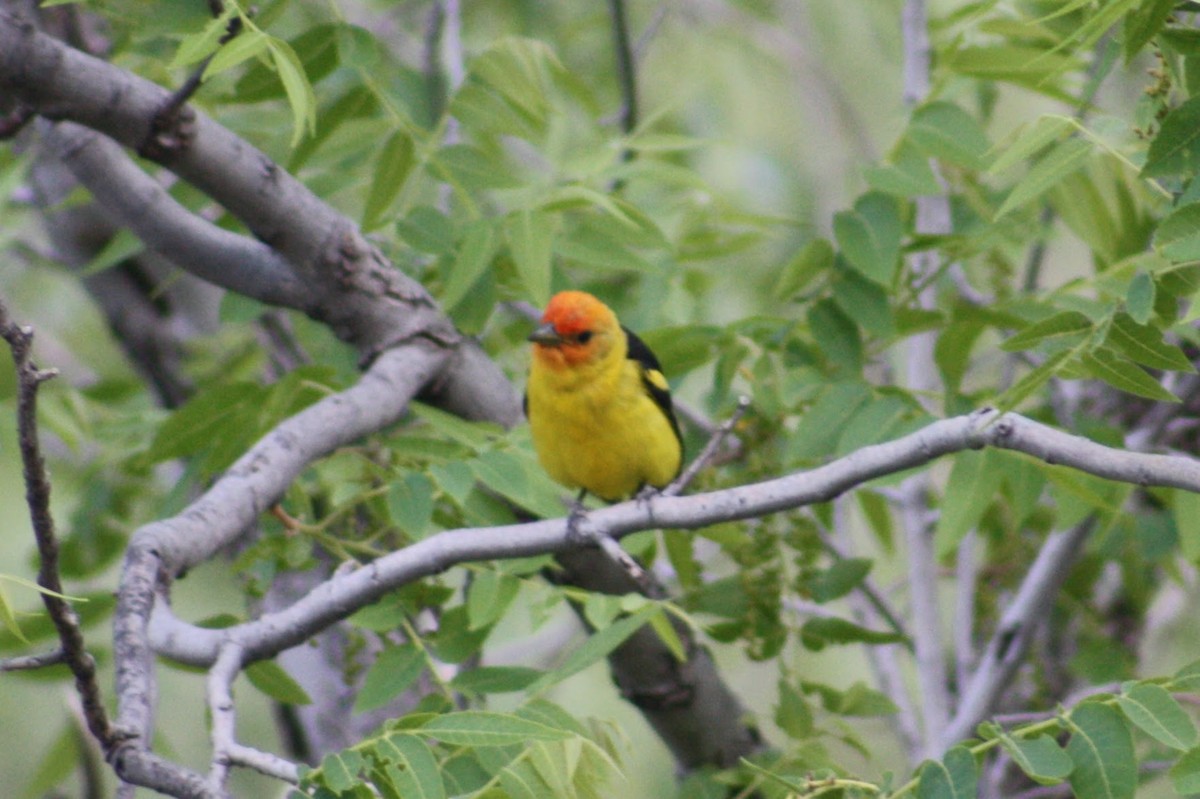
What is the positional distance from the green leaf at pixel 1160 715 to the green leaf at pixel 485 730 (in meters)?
1.03

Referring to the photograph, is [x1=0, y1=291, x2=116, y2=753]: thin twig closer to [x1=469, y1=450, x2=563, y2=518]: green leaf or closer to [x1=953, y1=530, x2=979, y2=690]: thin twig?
[x1=469, y1=450, x2=563, y2=518]: green leaf

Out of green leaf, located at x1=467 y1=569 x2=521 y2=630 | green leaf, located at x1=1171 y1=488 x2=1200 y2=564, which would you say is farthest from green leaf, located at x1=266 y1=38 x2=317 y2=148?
green leaf, located at x1=1171 y1=488 x2=1200 y2=564

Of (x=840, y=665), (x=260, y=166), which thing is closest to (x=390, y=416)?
(x=260, y=166)

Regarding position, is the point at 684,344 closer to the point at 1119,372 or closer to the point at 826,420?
the point at 826,420

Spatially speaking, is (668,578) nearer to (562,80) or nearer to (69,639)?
(562,80)

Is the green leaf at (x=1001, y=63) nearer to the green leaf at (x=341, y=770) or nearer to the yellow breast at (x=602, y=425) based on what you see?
the yellow breast at (x=602, y=425)

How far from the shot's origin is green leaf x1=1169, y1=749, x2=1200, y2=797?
217 cm

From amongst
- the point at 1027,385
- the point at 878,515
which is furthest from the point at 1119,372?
the point at 878,515

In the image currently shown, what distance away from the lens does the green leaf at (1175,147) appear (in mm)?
2312

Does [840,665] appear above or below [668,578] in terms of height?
below

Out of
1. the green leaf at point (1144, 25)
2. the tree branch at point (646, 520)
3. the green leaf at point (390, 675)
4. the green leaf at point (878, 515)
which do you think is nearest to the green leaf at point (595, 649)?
the tree branch at point (646, 520)

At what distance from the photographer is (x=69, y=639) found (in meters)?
2.17

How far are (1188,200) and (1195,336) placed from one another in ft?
4.86

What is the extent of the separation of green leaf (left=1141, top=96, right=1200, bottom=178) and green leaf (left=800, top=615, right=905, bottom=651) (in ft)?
6.03
